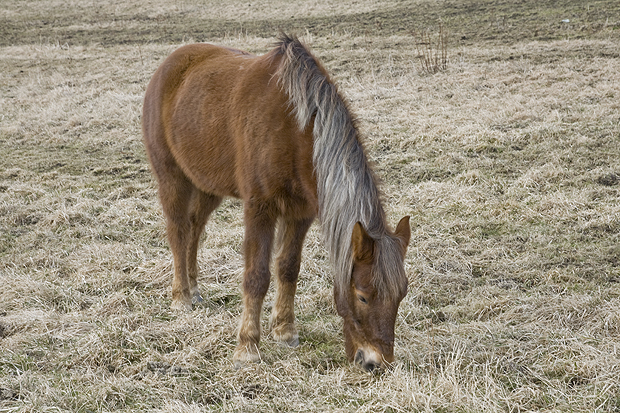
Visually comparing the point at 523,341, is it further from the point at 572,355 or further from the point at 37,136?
the point at 37,136

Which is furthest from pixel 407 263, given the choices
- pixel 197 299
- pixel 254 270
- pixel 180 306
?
pixel 180 306

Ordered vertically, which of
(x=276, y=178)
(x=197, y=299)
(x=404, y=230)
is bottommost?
(x=197, y=299)

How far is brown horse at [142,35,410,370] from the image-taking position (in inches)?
110

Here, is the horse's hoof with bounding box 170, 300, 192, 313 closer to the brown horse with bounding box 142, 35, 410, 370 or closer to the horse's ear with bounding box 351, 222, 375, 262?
the brown horse with bounding box 142, 35, 410, 370

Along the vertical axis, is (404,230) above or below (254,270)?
above

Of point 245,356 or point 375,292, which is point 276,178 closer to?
point 375,292

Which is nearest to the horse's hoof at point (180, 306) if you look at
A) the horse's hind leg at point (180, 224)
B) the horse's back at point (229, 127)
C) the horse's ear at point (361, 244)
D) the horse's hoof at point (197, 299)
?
the horse's hind leg at point (180, 224)

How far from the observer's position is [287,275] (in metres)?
3.67

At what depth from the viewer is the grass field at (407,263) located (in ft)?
9.57

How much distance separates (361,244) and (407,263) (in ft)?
5.94

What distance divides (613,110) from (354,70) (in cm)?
570

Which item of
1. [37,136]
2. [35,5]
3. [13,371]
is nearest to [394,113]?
[37,136]

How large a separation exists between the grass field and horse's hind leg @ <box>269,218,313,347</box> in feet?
0.39

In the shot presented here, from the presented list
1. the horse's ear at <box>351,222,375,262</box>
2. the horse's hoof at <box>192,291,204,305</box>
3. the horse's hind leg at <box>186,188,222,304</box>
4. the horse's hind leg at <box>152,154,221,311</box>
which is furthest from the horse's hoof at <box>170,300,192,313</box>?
the horse's ear at <box>351,222,375,262</box>
